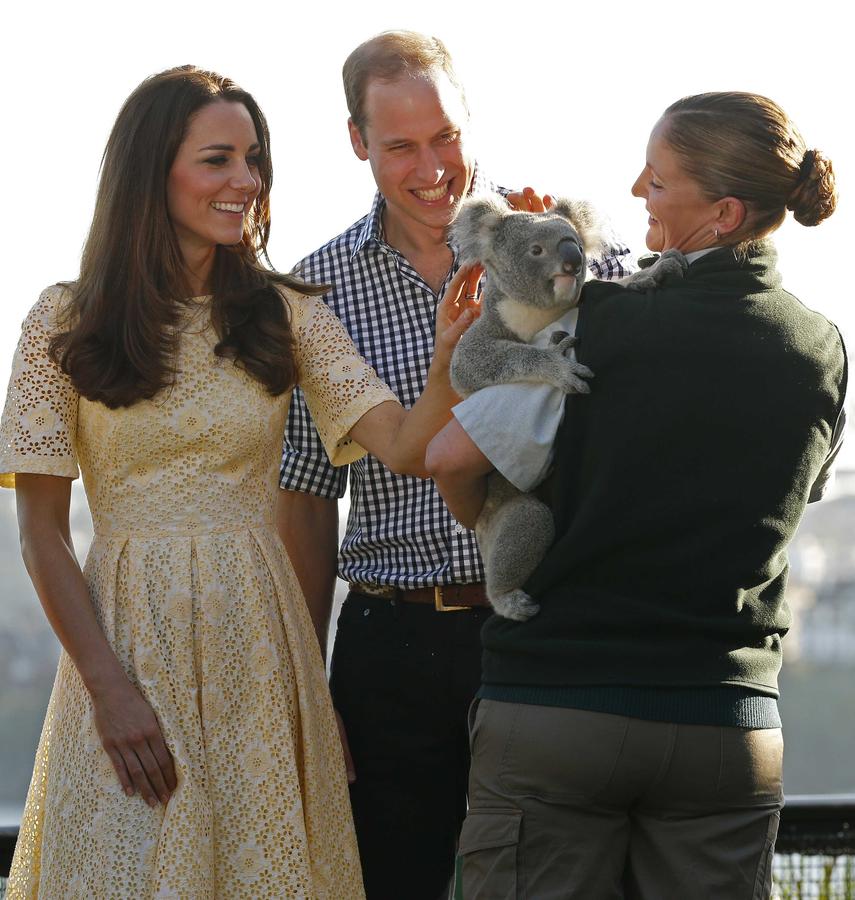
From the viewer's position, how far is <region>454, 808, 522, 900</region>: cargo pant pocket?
177 centimetres

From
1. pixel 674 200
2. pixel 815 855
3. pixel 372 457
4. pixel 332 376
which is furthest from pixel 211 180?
pixel 815 855

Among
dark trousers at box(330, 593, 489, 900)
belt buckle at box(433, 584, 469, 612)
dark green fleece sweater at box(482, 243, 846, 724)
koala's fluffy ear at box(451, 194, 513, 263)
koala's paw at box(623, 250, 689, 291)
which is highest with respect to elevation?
koala's fluffy ear at box(451, 194, 513, 263)

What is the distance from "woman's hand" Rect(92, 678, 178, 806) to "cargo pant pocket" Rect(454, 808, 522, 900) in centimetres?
54

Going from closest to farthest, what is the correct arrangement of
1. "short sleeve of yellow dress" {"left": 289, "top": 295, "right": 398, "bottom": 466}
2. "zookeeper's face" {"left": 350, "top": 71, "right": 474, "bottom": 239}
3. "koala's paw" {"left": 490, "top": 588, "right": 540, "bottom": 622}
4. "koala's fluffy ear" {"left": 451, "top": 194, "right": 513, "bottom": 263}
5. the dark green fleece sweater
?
the dark green fleece sweater → "koala's paw" {"left": 490, "top": 588, "right": 540, "bottom": 622} → "koala's fluffy ear" {"left": 451, "top": 194, "right": 513, "bottom": 263} → "short sleeve of yellow dress" {"left": 289, "top": 295, "right": 398, "bottom": 466} → "zookeeper's face" {"left": 350, "top": 71, "right": 474, "bottom": 239}

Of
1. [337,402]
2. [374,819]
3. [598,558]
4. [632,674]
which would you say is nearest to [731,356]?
[598,558]

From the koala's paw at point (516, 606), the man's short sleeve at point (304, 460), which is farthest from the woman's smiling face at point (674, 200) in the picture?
the man's short sleeve at point (304, 460)

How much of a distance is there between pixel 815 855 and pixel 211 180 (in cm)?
213

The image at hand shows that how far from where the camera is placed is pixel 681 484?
68.7 inches

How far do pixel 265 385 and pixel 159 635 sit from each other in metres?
0.48

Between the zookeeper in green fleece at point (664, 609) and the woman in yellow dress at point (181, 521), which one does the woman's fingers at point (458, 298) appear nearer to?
the woman in yellow dress at point (181, 521)

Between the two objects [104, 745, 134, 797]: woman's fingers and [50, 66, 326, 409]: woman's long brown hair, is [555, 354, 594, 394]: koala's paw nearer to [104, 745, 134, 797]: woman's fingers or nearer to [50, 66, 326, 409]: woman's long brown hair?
[50, 66, 326, 409]: woman's long brown hair

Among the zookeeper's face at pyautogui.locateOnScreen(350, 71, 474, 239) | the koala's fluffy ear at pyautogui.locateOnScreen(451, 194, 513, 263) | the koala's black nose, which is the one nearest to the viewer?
the koala's black nose

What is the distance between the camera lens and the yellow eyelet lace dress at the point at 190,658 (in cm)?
209

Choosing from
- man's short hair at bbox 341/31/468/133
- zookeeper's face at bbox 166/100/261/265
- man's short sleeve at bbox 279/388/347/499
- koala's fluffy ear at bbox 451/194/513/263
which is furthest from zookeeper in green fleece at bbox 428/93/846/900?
man's short hair at bbox 341/31/468/133
